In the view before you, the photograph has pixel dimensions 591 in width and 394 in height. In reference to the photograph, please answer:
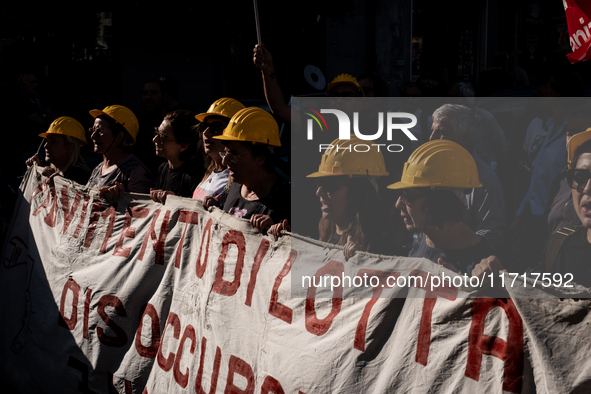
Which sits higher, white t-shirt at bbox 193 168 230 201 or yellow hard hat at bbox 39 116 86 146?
yellow hard hat at bbox 39 116 86 146

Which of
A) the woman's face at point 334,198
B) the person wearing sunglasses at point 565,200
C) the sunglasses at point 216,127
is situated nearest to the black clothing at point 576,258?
the person wearing sunglasses at point 565,200

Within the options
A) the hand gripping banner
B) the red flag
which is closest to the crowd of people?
the hand gripping banner

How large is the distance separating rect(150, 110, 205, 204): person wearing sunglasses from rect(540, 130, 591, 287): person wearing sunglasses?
275 cm

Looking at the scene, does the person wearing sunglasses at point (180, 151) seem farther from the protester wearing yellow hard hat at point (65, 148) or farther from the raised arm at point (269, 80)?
the protester wearing yellow hard hat at point (65, 148)

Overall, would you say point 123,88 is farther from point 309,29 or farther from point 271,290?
point 271,290

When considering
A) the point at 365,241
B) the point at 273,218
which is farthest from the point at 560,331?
the point at 273,218

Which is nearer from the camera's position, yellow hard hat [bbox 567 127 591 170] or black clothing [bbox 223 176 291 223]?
yellow hard hat [bbox 567 127 591 170]

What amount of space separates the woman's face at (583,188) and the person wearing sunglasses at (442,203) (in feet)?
1.55

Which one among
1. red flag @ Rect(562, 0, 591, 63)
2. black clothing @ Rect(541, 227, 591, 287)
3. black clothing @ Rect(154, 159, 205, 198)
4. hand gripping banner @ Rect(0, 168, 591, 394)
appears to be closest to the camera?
hand gripping banner @ Rect(0, 168, 591, 394)

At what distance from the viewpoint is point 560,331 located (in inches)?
87.7

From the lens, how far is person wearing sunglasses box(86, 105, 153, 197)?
5.10 meters

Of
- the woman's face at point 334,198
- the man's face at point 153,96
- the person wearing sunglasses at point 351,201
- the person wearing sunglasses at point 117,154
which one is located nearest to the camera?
the person wearing sunglasses at point 351,201

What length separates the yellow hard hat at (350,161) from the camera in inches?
151

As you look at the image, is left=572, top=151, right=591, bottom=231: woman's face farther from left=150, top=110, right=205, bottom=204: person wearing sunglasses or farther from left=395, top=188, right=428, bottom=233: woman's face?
left=150, top=110, right=205, bottom=204: person wearing sunglasses
